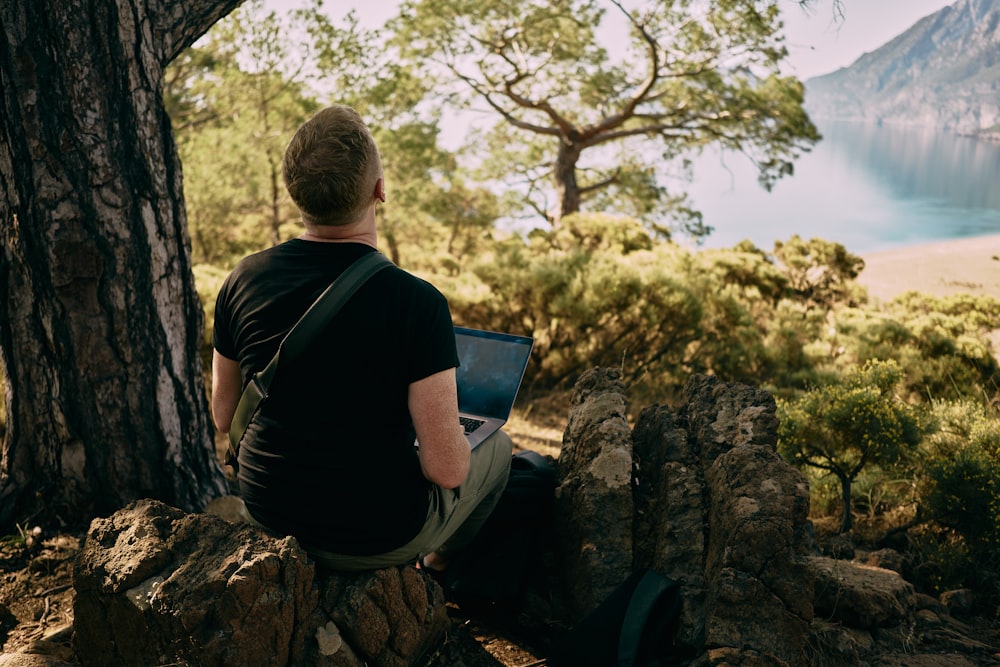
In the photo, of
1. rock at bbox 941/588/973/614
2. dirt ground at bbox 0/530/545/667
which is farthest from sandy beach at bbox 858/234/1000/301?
dirt ground at bbox 0/530/545/667

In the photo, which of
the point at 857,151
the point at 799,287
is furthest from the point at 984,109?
the point at 857,151

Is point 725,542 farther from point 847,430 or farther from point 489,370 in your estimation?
point 847,430

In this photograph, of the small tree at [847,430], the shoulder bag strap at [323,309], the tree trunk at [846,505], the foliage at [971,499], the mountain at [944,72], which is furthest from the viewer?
the mountain at [944,72]

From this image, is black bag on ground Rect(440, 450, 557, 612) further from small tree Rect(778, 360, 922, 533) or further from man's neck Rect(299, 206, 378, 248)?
small tree Rect(778, 360, 922, 533)

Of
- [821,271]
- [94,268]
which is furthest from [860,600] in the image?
[821,271]

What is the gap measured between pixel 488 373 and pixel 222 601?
1.21 meters

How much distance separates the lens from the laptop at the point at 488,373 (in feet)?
9.08

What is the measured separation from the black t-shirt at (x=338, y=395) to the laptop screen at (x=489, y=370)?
0.75 meters

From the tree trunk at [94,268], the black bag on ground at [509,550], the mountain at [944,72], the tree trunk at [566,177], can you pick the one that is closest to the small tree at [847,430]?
the black bag on ground at [509,550]

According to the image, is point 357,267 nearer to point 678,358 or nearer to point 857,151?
point 678,358

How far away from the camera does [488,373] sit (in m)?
2.84

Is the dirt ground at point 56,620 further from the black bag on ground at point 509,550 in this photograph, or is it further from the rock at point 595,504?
the rock at point 595,504

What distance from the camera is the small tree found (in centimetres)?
360

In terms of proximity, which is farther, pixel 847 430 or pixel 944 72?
pixel 944 72
